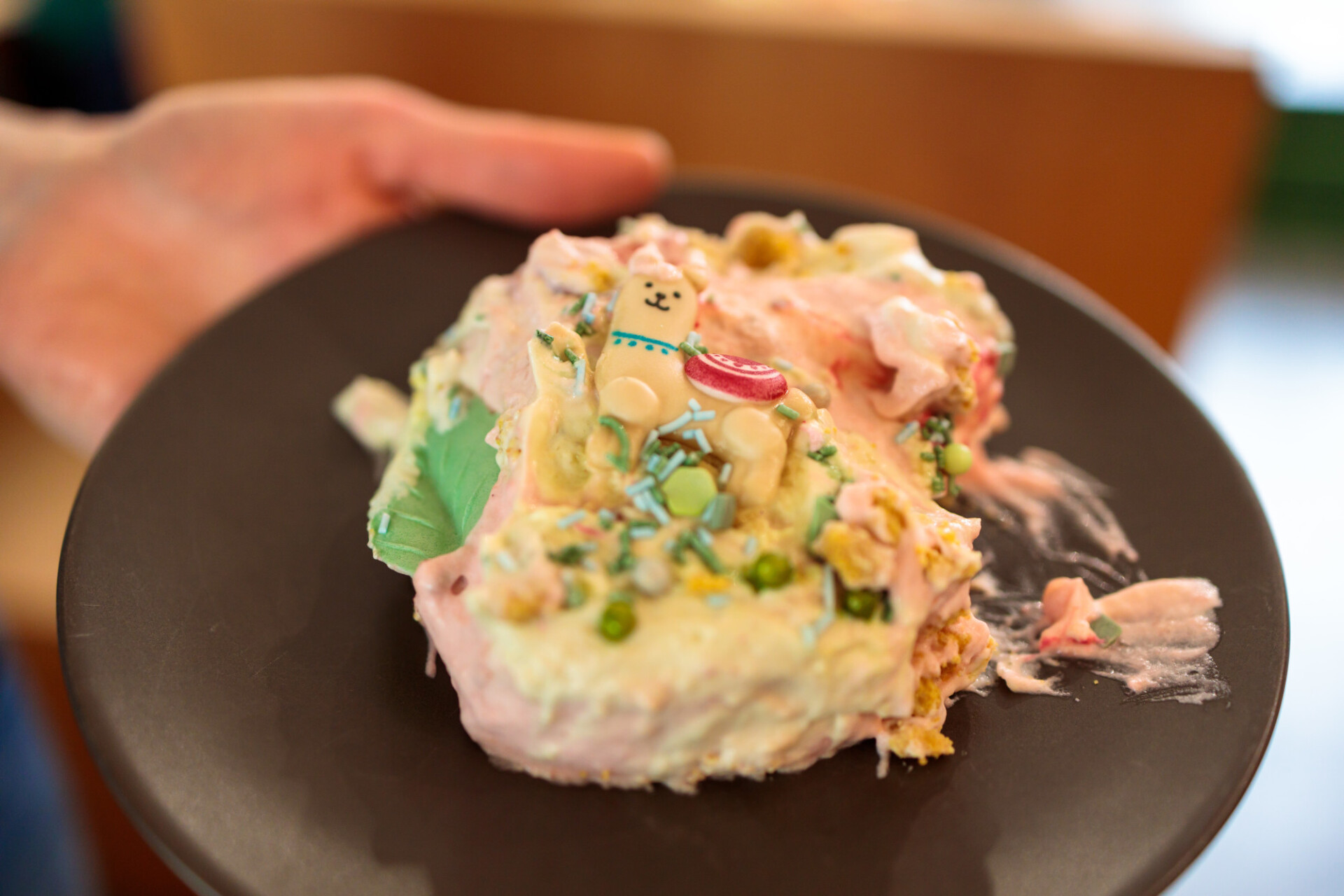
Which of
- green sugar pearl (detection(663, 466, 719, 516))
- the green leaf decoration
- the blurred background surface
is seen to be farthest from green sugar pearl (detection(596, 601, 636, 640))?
the blurred background surface

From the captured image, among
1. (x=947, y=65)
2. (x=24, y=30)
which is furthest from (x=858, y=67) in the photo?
(x=24, y=30)

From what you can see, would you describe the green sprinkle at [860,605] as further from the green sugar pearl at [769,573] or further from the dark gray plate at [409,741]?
the dark gray plate at [409,741]

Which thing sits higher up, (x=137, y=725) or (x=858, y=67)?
(x=858, y=67)

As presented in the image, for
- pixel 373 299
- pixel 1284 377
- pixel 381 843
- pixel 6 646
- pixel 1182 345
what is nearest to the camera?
pixel 381 843

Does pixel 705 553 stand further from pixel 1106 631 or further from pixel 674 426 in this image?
pixel 1106 631

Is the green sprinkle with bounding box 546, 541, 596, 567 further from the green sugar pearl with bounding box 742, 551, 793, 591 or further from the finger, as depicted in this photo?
the finger

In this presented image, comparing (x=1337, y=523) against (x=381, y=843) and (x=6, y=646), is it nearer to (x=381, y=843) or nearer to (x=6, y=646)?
(x=381, y=843)

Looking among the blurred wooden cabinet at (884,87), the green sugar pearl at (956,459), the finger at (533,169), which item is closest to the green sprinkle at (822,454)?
the green sugar pearl at (956,459)
